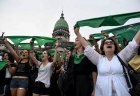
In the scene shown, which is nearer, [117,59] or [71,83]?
[117,59]

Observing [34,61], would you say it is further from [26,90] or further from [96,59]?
[96,59]

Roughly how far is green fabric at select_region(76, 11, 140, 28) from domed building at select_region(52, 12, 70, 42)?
5008 centimetres

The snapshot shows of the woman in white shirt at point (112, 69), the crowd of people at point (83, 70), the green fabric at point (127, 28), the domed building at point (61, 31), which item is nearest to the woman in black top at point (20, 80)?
the crowd of people at point (83, 70)

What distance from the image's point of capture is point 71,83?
10.2ft

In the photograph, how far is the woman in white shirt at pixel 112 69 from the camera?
2406 millimetres

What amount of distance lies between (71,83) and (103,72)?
794 millimetres

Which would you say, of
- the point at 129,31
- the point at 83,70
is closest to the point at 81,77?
the point at 83,70

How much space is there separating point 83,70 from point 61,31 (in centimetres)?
5186

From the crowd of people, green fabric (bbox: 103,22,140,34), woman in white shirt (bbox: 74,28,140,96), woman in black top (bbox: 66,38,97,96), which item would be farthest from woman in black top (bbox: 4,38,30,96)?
green fabric (bbox: 103,22,140,34)

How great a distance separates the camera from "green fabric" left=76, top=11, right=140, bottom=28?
11.4 feet

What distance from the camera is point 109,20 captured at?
11.8 ft

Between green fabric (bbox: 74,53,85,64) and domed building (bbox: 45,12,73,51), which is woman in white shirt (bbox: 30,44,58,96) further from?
domed building (bbox: 45,12,73,51)

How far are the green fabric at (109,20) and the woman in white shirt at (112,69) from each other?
900mm

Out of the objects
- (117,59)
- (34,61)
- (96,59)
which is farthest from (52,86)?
(117,59)
